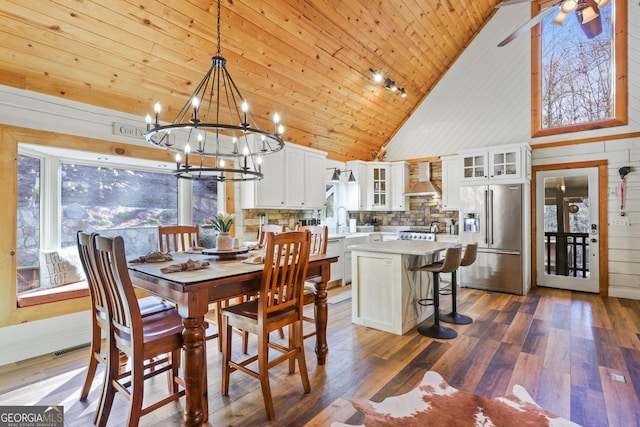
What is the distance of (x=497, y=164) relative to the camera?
521cm

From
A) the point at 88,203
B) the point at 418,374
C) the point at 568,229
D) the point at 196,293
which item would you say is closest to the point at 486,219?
the point at 568,229

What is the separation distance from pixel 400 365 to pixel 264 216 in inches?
114

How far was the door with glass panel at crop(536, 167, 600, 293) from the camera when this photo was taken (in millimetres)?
4977

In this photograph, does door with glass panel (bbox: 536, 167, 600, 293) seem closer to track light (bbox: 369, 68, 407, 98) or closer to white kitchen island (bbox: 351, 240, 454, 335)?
track light (bbox: 369, 68, 407, 98)

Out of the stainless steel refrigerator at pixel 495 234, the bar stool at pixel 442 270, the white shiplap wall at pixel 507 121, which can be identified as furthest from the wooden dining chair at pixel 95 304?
the white shiplap wall at pixel 507 121

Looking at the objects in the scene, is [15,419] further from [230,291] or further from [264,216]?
[264,216]

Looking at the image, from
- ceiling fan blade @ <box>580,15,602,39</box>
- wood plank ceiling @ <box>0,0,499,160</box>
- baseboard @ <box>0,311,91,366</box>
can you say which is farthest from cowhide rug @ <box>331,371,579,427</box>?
ceiling fan blade @ <box>580,15,602,39</box>

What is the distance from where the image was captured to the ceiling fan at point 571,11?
3301mm

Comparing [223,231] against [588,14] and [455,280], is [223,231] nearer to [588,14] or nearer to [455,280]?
[455,280]

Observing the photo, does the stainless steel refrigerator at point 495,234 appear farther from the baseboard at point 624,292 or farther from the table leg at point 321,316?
the table leg at point 321,316

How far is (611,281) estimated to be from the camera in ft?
15.9

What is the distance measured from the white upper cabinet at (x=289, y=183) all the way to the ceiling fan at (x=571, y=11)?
292 cm

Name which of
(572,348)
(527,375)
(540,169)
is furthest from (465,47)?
(527,375)

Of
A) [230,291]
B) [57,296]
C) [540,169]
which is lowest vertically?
[57,296]
